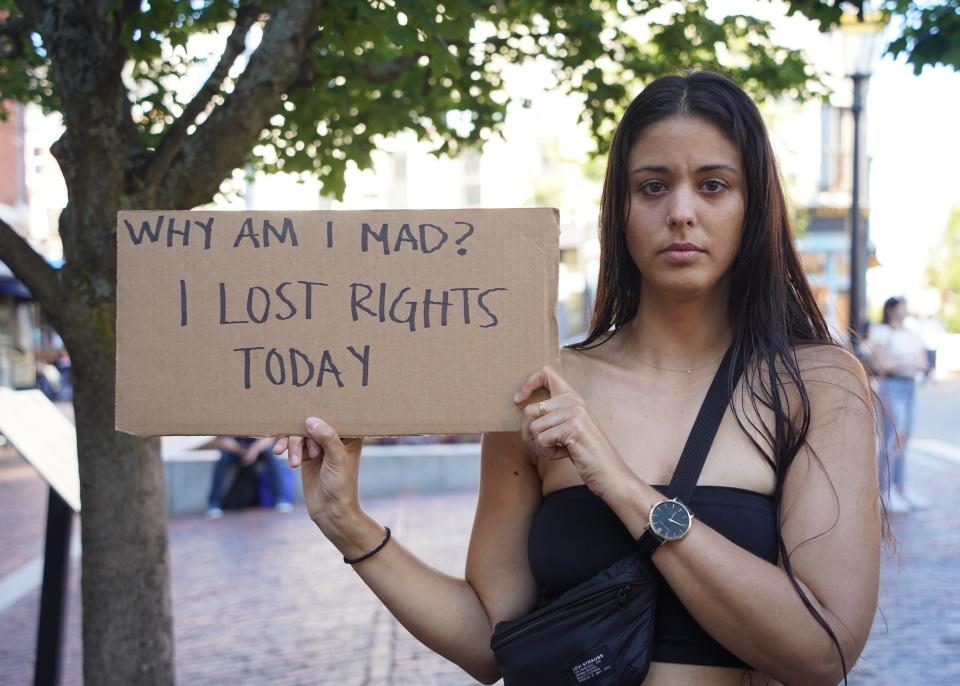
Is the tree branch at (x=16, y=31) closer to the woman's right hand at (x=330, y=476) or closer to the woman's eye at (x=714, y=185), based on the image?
the woman's right hand at (x=330, y=476)

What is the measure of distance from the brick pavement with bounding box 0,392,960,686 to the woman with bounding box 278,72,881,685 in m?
2.08

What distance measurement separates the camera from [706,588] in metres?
1.66

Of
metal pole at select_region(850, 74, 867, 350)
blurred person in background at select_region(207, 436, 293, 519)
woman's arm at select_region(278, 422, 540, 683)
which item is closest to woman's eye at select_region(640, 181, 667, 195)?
woman's arm at select_region(278, 422, 540, 683)

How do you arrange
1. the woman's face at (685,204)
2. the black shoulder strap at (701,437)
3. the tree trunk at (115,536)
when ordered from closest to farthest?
the black shoulder strap at (701,437)
the woman's face at (685,204)
the tree trunk at (115,536)

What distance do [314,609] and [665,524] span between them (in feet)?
17.7

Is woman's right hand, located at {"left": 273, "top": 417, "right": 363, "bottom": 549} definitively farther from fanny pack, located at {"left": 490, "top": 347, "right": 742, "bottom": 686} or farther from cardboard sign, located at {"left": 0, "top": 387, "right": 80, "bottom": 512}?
cardboard sign, located at {"left": 0, "top": 387, "right": 80, "bottom": 512}

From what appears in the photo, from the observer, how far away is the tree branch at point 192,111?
10.8 ft

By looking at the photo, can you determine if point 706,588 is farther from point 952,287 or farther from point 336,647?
point 952,287

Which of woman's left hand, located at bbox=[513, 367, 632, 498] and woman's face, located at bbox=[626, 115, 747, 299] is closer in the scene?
woman's left hand, located at bbox=[513, 367, 632, 498]

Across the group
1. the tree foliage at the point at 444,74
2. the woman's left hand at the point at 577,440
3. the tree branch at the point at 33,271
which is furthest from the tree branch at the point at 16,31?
the woman's left hand at the point at 577,440

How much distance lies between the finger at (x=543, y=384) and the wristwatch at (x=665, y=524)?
0.85ft

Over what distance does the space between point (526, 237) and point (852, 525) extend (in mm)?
775

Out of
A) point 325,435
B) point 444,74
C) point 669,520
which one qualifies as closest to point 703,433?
point 669,520

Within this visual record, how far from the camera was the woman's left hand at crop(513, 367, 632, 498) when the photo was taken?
5.51 feet
